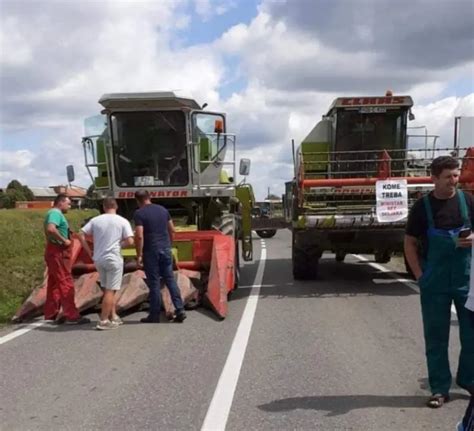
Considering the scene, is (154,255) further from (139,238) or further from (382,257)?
(382,257)

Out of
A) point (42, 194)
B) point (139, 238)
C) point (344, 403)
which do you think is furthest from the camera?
point (42, 194)

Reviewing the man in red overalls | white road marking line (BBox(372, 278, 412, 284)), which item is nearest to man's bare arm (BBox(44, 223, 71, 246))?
the man in red overalls

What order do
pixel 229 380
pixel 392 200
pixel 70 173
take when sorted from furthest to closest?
pixel 70 173
pixel 392 200
pixel 229 380

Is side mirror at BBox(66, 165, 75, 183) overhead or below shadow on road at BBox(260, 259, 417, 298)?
overhead

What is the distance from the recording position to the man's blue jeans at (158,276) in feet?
28.6

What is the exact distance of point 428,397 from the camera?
5.28m

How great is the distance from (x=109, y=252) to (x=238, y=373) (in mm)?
3202

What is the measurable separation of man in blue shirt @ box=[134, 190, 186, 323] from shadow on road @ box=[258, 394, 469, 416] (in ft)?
11.8

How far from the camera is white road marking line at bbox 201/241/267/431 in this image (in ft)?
15.8

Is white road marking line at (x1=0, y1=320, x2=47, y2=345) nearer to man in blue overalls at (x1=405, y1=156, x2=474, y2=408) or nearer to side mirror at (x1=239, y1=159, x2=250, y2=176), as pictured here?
side mirror at (x1=239, y1=159, x2=250, y2=176)

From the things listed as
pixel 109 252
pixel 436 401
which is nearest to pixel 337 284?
pixel 109 252

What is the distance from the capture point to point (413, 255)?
17.1 feet

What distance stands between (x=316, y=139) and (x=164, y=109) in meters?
4.44

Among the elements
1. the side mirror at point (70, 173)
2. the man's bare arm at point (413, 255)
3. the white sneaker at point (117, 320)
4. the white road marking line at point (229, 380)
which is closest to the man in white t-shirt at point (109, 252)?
the white sneaker at point (117, 320)
